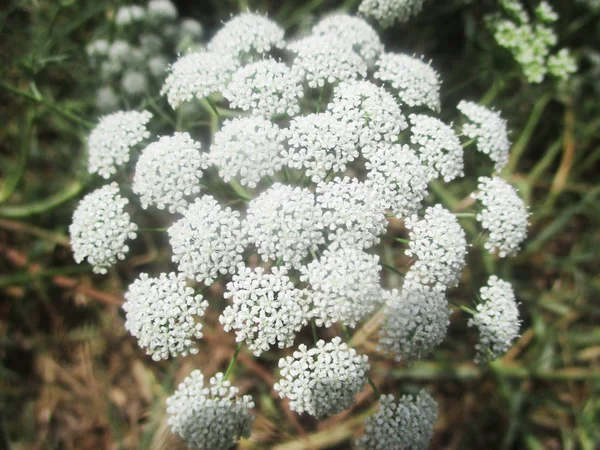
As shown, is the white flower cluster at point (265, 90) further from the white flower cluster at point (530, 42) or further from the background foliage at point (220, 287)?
the white flower cluster at point (530, 42)

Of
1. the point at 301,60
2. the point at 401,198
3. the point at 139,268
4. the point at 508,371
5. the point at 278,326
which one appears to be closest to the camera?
the point at 278,326

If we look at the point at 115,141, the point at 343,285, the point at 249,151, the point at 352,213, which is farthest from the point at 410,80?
the point at 115,141

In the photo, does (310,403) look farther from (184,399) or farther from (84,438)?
(84,438)

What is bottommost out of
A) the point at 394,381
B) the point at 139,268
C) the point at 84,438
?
the point at 84,438

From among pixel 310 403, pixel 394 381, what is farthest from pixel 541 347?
pixel 310 403

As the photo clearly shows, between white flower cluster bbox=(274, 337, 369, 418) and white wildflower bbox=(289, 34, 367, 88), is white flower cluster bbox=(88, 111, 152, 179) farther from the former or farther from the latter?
Answer: white flower cluster bbox=(274, 337, 369, 418)

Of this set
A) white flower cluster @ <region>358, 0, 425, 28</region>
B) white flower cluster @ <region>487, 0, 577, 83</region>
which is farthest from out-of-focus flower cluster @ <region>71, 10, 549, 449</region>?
white flower cluster @ <region>487, 0, 577, 83</region>
